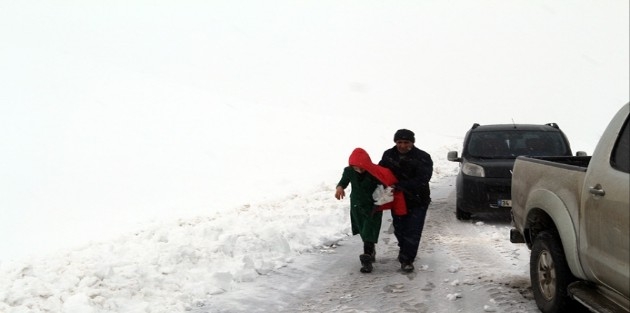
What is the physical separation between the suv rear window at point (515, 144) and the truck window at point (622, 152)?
19.9 feet

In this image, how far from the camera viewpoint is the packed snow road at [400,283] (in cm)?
514

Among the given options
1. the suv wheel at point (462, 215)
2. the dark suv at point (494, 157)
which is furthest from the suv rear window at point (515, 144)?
the suv wheel at point (462, 215)

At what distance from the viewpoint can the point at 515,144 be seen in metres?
9.87

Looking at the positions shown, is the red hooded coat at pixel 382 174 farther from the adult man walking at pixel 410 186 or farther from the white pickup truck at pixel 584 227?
the white pickup truck at pixel 584 227

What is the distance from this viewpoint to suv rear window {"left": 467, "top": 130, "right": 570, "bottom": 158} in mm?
9648

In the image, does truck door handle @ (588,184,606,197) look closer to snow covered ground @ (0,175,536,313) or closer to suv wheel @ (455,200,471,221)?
snow covered ground @ (0,175,536,313)

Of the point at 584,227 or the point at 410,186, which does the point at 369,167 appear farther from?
the point at 584,227

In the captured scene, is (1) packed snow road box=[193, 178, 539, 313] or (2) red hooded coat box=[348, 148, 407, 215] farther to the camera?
(2) red hooded coat box=[348, 148, 407, 215]

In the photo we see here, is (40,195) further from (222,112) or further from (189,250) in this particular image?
(222,112)

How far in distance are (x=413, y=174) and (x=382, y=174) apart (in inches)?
16.8

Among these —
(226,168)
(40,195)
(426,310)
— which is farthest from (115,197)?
(426,310)

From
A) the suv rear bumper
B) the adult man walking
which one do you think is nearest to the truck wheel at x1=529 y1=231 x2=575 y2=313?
the adult man walking

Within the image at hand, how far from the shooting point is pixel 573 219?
396 cm

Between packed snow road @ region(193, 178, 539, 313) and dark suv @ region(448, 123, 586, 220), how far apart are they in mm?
956
